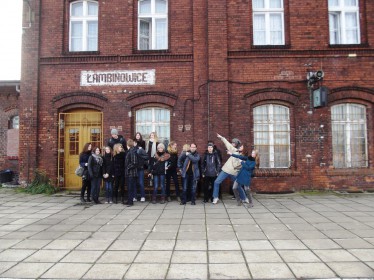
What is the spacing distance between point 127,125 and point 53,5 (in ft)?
17.4

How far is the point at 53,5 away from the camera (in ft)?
36.1

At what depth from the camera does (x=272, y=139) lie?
10.4m

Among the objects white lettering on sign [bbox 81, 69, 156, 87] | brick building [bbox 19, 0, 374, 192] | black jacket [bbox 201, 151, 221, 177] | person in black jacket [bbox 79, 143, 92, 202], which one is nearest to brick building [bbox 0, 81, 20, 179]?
brick building [bbox 19, 0, 374, 192]

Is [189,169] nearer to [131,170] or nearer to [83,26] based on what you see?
[131,170]

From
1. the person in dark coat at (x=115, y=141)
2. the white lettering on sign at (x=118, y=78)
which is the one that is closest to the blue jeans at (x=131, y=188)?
the person in dark coat at (x=115, y=141)

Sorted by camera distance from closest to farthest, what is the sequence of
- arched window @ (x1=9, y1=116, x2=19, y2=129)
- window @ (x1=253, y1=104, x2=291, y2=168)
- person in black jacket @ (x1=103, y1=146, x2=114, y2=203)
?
person in black jacket @ (x1=103, y1=146, x2=114, y2=203) → window @ (x1=253, y1=104, x2=291, y2=168) → arched window @ (x1=9, y1=116, x2=19, y2=129)

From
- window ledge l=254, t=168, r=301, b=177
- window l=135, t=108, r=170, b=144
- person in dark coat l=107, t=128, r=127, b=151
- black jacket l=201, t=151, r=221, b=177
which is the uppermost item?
window l=135, t=108, r=170, b=144

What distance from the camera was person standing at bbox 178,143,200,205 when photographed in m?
8.70

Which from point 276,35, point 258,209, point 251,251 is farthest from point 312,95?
point 251,251

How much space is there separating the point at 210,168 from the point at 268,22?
19.3 feet

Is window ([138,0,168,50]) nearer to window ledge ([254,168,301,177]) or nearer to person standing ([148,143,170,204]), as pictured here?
person standing ([148,143,170,204])

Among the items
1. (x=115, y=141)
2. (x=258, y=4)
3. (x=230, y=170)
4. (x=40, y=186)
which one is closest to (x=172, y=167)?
(x=230, y=170)

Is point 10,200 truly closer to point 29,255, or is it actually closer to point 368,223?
point 29,255

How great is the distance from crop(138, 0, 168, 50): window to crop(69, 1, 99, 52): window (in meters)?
1.69
